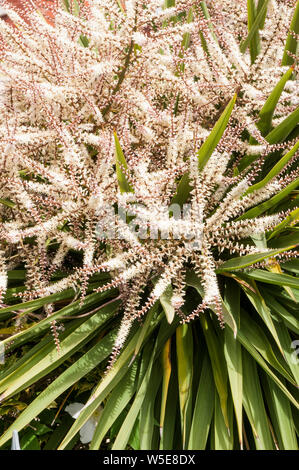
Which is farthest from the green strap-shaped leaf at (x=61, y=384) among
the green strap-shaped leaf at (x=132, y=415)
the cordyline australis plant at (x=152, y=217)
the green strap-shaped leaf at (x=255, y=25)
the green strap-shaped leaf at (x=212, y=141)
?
the green strap-shaped leaf at (x=255, y=25)

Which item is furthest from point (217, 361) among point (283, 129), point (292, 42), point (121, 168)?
point (292, 42)

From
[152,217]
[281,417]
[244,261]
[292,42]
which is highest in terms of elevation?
[292,42]

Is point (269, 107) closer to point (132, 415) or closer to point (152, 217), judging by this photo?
point (152, 217)

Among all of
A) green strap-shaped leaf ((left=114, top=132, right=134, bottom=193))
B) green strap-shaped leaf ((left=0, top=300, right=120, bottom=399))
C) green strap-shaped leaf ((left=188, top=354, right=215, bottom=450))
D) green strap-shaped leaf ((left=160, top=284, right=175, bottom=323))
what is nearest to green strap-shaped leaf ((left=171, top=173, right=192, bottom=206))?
green strap-shaped leaf ((left=114, top=132, right=134, bottom=193))

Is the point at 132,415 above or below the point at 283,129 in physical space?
below

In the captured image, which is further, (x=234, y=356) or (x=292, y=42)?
(x=292, y=42)

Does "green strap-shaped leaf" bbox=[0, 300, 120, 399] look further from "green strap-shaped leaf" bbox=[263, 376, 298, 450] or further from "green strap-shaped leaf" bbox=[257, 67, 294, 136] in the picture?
"green strap-shaped leaf" bbox=[257, 67, 294, 136]

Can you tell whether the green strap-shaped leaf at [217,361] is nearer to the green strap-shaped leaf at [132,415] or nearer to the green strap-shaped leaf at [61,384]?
the green strap-shaped leaf at [132,415]

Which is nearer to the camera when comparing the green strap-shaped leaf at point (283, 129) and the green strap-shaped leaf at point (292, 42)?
the green strap-shaped leaf at point (283, 129)
